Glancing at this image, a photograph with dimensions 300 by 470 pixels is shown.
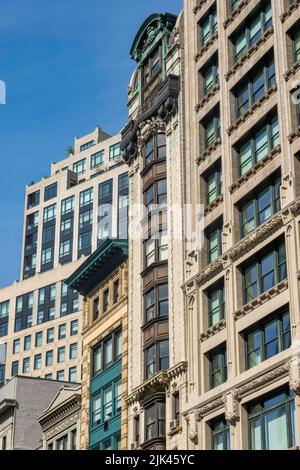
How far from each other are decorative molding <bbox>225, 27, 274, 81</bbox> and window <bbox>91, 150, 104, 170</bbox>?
11342cm

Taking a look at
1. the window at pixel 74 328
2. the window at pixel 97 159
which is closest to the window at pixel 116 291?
the window at pixel 74 328

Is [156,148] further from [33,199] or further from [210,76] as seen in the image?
[33,199]

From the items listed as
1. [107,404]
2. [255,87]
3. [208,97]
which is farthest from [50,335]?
[255,87]

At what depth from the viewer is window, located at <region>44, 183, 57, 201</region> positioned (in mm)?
166400

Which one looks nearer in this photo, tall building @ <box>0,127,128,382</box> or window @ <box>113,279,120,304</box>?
Answer: window @ <box>113,279,120,304</box>

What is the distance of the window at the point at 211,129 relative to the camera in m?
55.1

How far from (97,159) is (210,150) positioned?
114m

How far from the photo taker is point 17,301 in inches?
5901

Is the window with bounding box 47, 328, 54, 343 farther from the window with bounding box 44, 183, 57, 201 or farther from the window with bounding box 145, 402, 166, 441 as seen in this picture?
the window with bounding box 145, 402, 166, 441

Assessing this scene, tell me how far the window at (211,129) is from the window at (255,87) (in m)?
2.50

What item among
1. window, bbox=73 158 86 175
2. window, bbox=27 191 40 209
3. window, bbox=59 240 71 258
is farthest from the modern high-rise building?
window, bbox=27 191 40 209

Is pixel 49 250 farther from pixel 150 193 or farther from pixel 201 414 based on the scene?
pixel 201 414

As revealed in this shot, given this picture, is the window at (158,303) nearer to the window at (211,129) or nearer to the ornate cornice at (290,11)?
the window at (211,129)
